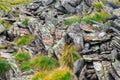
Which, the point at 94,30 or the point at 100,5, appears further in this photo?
the point at 100,5

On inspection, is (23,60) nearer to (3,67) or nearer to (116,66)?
(3,67)

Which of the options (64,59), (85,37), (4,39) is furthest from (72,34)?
(4,39)

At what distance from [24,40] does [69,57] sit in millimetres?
6788

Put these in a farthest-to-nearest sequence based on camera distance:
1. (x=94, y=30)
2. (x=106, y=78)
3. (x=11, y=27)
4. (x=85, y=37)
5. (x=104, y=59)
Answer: (x=11, y=27) → (x=94, y=30) → (x=85, y=37) → (x=104, y=59) → (x=106, y=78)

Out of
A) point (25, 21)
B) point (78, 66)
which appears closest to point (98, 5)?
point (25, 21)

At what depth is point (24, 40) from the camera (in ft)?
75.2

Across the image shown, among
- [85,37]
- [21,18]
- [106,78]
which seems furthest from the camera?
[21,18]

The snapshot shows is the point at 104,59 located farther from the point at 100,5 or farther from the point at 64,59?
the point at 100,5

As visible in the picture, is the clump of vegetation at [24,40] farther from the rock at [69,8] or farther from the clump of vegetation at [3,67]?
the rock at [69,8]

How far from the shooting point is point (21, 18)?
1115 inches

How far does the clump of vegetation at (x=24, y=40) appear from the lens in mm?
22497

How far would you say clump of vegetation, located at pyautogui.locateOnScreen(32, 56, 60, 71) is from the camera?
17439 mm

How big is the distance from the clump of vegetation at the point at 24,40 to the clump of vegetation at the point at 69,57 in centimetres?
547

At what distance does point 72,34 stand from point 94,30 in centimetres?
154
